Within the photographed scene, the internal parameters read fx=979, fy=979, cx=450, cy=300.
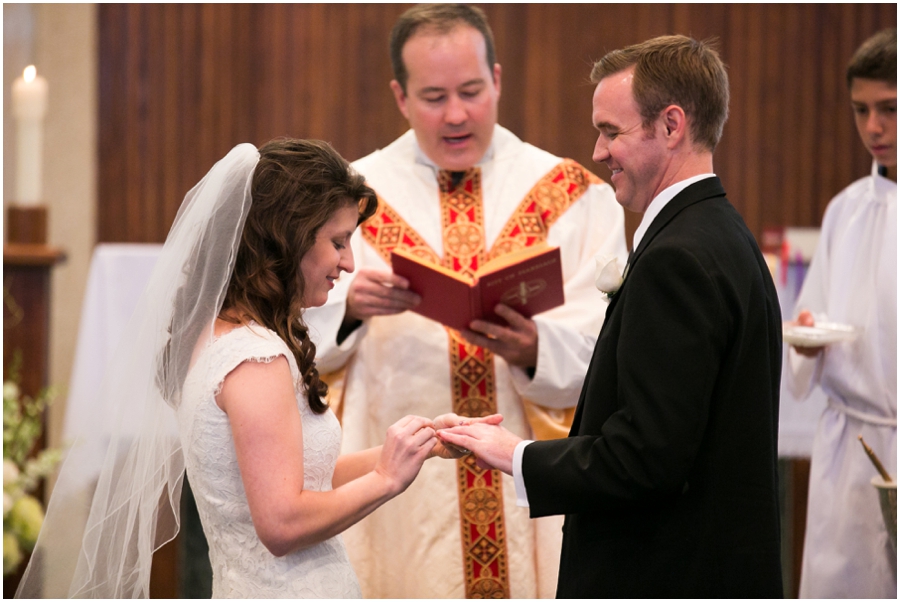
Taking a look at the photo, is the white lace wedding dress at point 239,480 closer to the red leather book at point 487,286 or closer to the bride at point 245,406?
the bride at point 245,406

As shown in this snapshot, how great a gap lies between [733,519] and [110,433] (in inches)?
54.5

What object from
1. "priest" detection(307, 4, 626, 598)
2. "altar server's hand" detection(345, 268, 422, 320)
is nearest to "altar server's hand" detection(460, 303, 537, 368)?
"priest" detection(307, 4, 626, 598)

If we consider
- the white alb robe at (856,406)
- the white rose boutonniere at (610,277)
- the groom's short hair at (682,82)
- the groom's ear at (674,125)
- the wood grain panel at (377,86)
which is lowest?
the white alb robe at (856,406)

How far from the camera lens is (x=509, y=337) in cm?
285

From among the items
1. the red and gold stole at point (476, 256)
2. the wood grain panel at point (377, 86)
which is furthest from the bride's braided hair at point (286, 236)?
the wood grain panel at point (377, 86)

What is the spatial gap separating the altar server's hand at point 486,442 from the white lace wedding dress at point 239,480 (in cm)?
26

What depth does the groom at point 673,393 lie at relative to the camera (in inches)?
70.7

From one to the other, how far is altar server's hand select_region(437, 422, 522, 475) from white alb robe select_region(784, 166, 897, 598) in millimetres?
1761

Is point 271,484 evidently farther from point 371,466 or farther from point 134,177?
point 134,177

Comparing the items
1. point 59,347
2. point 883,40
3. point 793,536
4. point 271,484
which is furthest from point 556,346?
point 59,347

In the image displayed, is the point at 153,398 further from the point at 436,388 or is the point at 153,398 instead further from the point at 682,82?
the point at 682,82

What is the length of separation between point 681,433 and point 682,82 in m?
0.70

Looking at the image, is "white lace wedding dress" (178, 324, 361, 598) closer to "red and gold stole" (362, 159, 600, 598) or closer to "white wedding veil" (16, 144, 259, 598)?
"white wedding veil" (16, 144, 259, 598)

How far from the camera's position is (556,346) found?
2.90 meters
